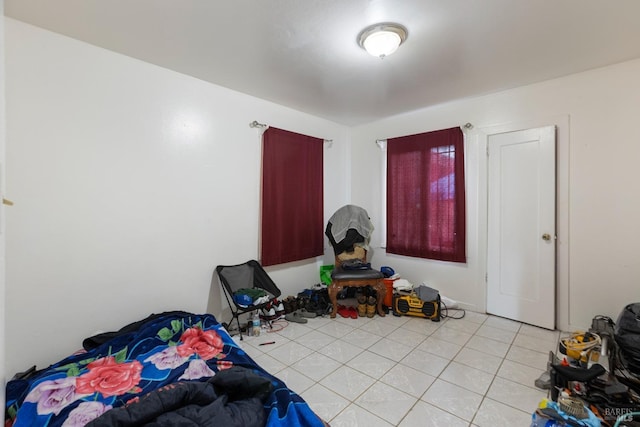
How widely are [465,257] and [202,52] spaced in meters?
3.57

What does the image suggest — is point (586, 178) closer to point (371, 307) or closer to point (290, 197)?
point (371, 307)

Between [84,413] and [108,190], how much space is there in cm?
165

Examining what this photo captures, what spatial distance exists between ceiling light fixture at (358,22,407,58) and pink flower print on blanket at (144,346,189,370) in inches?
102

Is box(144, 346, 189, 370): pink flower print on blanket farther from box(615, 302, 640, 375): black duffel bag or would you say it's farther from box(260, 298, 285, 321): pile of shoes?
box(615, 302, 640, 375): black duffel bag

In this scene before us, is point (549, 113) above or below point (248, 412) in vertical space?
above

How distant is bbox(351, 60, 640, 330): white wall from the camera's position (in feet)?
8.45

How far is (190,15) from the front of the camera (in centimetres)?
193

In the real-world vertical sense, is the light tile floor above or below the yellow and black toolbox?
below

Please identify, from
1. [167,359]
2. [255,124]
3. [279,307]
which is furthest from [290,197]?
[167,359]

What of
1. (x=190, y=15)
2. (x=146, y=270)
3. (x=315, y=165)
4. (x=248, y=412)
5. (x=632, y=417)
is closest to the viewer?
(x=248, y=412)

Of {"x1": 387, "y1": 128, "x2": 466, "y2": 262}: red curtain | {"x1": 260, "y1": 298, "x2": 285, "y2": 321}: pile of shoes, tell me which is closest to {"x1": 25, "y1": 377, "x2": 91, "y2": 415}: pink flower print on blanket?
{"x1": 260, "y1": 298, "x2": 285, "y2": 321}: pile of shoes

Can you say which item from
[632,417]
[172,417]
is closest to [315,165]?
[172,417]

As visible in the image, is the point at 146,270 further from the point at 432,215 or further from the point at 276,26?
the point at 432,215

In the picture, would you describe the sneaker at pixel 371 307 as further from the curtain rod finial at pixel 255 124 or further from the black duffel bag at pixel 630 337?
the curtain rod finial at pixel 255 124
